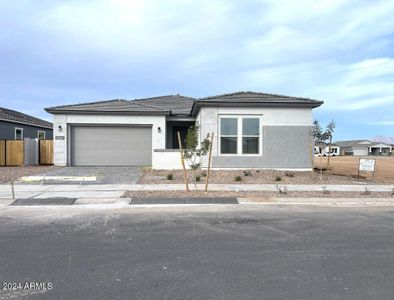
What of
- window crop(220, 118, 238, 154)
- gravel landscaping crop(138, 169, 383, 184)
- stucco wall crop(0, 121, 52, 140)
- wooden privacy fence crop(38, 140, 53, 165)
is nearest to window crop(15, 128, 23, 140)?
stucco wall crop(0, 121, 52, 140)

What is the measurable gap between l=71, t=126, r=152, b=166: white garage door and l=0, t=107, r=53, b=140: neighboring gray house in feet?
25.8

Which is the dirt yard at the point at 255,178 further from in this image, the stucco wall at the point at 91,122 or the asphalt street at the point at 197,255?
the asphalt street at the point at 197,255

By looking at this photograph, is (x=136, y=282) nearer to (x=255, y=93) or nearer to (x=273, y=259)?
(x=273, y=259)

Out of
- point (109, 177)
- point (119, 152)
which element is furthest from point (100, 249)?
point (119, 152)

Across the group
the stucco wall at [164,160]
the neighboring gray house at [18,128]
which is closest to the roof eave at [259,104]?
the stucco wall at [164,160]

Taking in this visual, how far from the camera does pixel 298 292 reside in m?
4.84

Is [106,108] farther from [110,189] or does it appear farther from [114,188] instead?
[110,189]

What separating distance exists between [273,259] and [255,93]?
1703cm

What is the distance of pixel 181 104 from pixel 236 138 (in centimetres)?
1136

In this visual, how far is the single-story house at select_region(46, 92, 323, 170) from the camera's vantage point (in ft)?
71.8

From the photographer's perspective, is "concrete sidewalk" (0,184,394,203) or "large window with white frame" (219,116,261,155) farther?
"large window with white frame" (219,116,261,155)

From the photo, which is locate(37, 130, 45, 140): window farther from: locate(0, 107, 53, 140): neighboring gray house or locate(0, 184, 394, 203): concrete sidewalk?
locate(0, 184, 394, 203): concrete sidewalk

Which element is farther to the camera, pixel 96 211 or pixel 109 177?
pixel 109 177

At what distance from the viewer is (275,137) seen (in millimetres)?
22000
